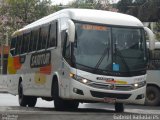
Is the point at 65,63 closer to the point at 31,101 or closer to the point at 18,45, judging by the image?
the point at 31,101

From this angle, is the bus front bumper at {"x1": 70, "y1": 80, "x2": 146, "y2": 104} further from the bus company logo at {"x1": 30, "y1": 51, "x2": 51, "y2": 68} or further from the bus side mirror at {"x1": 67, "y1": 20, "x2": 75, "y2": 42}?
the bus company logo at {"x1": 30, "y1": 51, "x2": 51, "y2": 68}

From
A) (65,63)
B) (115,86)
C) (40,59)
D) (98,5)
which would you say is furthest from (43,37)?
(98,5)

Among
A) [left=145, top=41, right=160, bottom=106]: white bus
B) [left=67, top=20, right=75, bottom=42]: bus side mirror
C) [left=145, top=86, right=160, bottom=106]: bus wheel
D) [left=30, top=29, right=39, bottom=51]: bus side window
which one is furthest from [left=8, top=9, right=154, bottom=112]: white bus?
[left=145, top=86, right=160, bottom=106]: bus wheel

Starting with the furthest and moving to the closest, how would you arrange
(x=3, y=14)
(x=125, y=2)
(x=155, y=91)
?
(x=125, y=2), (x=3, y=14), (x=155, y=91)

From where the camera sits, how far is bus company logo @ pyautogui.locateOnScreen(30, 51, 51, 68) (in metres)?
19.8

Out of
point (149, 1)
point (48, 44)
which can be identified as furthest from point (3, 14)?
point (48, 44)

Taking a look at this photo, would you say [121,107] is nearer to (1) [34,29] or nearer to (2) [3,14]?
(1) [34,29]

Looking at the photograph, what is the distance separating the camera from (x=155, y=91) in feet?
82.9

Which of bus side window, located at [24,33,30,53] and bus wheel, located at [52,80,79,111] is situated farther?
bus side window, located at [24,33,30,53]

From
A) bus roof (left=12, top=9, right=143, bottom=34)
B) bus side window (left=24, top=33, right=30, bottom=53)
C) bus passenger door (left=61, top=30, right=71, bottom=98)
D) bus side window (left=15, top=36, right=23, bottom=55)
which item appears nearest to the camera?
bus passenger door (left=61, top=30, right=71, bottom=98)

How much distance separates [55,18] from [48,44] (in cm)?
92

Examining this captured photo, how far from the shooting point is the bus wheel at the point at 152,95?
25266mm

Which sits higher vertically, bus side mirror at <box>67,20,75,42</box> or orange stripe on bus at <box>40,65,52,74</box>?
bus side mirror at <box>67,20,75,42</box>

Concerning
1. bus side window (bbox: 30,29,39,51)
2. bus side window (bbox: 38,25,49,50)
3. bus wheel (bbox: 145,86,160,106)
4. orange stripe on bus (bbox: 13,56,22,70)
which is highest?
bus side window (bbox: 38,25,49,50)
